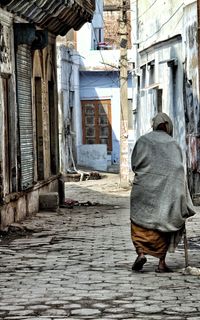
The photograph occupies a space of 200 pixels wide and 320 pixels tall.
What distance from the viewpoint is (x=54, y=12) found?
691 inches

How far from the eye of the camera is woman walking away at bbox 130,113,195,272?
32.4 ft

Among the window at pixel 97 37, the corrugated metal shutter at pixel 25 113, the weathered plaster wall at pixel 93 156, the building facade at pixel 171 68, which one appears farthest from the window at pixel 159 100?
the window at pixel 97 37

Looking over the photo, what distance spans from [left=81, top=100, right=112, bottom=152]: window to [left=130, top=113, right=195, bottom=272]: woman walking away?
95.2 ft

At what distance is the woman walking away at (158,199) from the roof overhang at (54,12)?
5.25m

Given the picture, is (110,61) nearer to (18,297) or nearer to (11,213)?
(11,213)

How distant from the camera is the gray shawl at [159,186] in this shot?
9.89 meters

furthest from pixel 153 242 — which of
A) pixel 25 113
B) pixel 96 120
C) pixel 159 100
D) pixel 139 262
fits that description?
pixel 96 120

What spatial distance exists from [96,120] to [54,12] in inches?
855

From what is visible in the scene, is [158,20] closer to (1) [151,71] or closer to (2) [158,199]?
(1) [151,71]

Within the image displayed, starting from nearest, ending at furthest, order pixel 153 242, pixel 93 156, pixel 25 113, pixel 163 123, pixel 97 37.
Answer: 1. pixel 153 242
2. pixel 163 123
3. pixel 25 113
4. pixel 93 156
5. pixel 97 37

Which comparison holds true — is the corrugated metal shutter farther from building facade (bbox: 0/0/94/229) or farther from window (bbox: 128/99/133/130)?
window (bbox: 128/99/133/130)

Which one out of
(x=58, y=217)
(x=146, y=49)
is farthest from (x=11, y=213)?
(x=146, y=49)

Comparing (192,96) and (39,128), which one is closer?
(39,128)

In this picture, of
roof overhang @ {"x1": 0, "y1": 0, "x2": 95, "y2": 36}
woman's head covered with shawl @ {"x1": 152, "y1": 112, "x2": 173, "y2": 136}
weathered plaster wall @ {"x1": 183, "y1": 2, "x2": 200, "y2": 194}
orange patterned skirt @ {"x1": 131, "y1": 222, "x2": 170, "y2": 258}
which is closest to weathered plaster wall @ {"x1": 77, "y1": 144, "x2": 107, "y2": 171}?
roof overhang @ {"x1": 0, "y1": 0, "x2": 95, "y2": 36}
